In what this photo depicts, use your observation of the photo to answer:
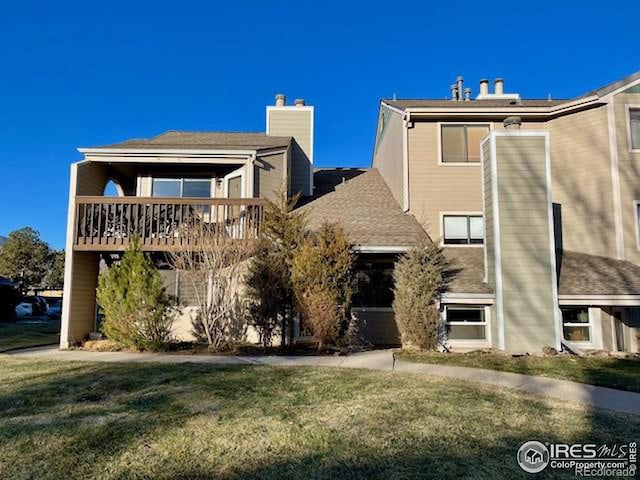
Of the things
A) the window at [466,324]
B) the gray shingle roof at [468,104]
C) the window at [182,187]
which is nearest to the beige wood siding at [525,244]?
the window at [466,324]

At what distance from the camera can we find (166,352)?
9.49 meters

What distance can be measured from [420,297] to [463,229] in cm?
355

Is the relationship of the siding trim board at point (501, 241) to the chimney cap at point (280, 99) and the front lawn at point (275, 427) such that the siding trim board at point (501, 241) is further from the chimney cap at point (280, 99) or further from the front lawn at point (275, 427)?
the chimney cap at point (280, 99)

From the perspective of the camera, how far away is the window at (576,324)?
33.6 feet

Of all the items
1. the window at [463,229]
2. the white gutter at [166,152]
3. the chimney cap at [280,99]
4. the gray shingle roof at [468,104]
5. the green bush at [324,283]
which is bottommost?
the green bush at [324,283]

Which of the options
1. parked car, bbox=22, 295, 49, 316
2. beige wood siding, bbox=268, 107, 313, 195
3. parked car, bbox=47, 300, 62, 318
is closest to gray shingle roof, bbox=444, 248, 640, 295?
beige wood siding, bbox=268, 107, 313, 195

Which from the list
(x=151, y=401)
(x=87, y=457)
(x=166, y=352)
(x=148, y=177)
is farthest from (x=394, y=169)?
(x=87, y=457)

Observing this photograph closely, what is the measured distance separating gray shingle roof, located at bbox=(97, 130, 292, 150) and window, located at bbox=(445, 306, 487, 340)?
23.2 feet

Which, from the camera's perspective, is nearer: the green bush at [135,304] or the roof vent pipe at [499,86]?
the green bush at [135,304]

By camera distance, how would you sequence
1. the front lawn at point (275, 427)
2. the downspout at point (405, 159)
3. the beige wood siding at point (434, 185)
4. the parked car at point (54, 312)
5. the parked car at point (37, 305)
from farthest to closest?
the parked car at point (37, 305)
the parked car at point (54, 312)
the downspout at point (405, 159)
the beige wood siding at point (434, 185)
the front lawn at point (275, 427)

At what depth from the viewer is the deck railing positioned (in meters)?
10.6

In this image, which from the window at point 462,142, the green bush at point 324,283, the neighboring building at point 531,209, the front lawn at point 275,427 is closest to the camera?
the front lawn at point 275,427

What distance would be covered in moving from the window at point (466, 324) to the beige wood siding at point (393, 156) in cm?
381

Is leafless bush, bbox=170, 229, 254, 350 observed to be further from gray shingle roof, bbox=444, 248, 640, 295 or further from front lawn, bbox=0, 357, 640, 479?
gray shingle roof, bbox=444, 248, 640, 295
